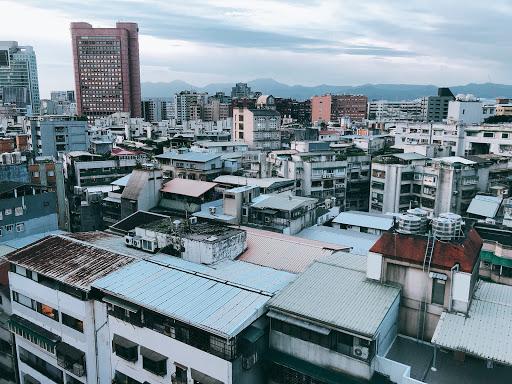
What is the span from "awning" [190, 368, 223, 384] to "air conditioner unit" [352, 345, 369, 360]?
7016 millimetres

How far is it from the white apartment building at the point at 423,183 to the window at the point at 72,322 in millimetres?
45915

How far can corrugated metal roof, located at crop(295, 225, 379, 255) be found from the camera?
4238cm

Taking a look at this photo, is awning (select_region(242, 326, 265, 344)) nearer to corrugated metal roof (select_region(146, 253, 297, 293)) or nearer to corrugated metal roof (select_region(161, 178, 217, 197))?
corrugated metal roof (select_region(146, 253, 297, 293))

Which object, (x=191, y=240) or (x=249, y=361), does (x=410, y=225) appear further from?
(x=191, y=240)

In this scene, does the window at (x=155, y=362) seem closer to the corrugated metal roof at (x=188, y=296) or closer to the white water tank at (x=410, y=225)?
the corrugated metal roof at (x=188, y=296)

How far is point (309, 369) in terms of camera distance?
22.5 metres

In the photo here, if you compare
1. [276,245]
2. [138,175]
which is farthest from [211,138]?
[276,245]

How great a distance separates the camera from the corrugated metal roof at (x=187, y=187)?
5120cm

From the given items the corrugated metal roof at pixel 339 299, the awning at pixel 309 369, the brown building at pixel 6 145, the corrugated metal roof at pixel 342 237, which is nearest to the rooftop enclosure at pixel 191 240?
the corrugated metal roof at pixel 339 299

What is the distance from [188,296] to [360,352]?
987cm

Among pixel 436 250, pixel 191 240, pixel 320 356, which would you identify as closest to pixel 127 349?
pixel 191 240

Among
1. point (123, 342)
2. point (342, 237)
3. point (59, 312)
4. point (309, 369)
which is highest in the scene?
point (342, 237)

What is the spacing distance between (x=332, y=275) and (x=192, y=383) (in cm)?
981

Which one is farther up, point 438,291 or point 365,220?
point 438,291
